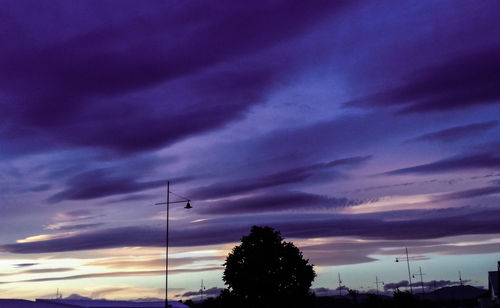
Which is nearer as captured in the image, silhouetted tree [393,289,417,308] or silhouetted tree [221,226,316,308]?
silhouetted tree [221,226,316,308]

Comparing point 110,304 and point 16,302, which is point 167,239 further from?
point 110,304

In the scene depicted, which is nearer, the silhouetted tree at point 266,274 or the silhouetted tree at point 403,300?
the silhouetted tree at point 266,274

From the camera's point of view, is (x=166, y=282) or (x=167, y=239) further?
(x=167, y=239)

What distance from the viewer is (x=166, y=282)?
49281 mm

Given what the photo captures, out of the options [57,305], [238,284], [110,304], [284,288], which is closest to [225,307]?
[238,284]

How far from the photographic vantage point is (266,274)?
85125 mm

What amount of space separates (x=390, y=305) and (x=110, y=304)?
59848 mm

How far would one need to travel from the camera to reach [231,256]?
288 ft

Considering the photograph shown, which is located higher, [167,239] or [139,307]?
[167,239]

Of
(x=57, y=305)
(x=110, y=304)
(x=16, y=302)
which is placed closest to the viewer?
(x=16, y=302)

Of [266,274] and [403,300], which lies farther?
[403,300]

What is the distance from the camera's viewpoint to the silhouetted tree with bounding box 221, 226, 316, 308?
276 ft

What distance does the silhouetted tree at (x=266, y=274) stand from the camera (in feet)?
276

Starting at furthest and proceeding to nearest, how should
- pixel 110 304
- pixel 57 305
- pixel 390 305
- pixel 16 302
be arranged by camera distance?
pixel 390 305 → pixel 110 304 → pixel 57 305 → pixel 16 302
